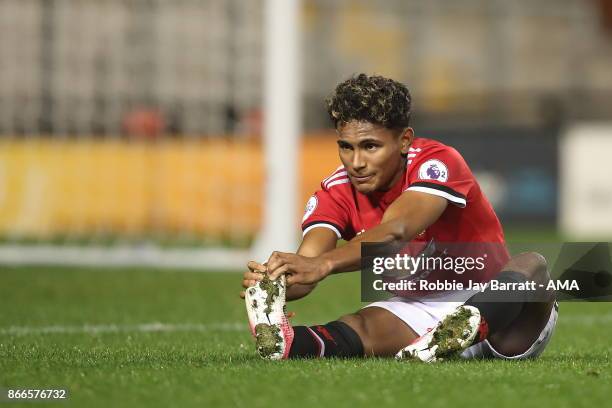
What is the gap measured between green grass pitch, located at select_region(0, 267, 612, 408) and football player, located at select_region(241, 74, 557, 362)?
0.14 metres

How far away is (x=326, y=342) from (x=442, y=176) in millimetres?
906

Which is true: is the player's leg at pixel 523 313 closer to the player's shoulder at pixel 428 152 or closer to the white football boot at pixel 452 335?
the white football boot at pixel 452 335

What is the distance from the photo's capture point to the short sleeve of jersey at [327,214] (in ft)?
17.2

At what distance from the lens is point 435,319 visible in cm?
535

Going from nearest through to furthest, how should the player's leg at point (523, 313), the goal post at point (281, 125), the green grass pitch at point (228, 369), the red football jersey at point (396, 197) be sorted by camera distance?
the green grass pitch at point (228, 369), the player's leg at point (523, 313), the red football jersey at point (396, 197), the goal post at point (281, 125)

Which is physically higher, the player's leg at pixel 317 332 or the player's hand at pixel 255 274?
the player's hand at pixel 255 274

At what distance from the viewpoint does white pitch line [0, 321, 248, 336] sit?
7.18 metres

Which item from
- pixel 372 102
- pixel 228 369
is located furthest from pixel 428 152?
pixel 228 369

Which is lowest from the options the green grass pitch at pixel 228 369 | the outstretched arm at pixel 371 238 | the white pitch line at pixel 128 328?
the white pitch line at pixel 128 328

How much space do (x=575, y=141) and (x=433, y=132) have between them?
2617mm

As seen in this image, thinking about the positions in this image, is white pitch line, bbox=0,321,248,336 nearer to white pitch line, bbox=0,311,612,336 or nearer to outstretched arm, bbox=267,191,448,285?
white pitch line, bbox=0,311,612,336

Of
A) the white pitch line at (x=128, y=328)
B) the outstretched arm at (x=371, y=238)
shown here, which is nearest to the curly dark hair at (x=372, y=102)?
the outstretched arm at (x=371, y=238)

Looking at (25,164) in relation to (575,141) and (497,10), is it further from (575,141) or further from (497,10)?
(497,10)

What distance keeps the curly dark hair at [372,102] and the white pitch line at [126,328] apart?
→ 2.79 metres
